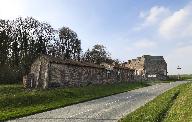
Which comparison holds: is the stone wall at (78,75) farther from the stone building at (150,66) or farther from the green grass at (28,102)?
the stone building at (150,66)

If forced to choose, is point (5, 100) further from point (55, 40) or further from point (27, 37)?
point (55, 40)

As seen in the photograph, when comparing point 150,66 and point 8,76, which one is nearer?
point 8,76

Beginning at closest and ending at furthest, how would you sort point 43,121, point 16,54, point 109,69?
point 43,121 < point 16,54 < point 109,69

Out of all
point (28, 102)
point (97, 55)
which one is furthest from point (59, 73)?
point (97, 55)

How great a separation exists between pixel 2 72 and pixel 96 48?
7216cm

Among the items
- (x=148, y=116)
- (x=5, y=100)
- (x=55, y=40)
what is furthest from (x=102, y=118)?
(x=55, y=40)

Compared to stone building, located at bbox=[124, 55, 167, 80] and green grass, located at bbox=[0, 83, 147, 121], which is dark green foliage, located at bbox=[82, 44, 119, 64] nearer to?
stone building, located at bbox=[124, 55, 167, 80]

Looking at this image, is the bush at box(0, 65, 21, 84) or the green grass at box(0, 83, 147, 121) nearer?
the green grass at box(0, 83, 147, 121)

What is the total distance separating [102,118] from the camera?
22219mm

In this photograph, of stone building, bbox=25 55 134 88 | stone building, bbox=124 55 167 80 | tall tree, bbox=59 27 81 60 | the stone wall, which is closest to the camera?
stone building, bbox=25 55 134 88

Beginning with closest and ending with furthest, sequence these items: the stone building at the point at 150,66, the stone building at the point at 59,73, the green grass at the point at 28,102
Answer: the green grass at the point at 28,102, the stone building at the point at 59,73, the stone building at the point at 150,66

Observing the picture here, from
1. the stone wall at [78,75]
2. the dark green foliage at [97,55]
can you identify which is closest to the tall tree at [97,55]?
the dark green foliage at [97,55]

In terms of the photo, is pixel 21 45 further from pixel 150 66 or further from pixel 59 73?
pixel 150 66

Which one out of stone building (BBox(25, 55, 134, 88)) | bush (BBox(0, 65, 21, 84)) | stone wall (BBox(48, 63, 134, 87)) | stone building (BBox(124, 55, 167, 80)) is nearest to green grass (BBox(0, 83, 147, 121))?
stone building (BBox(25, 55, 134, 88))
